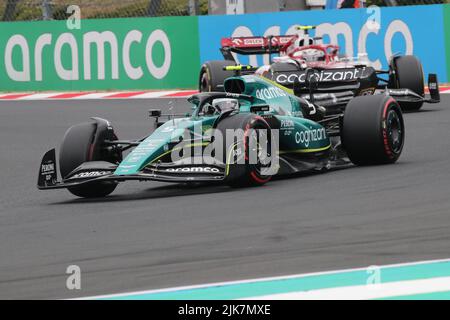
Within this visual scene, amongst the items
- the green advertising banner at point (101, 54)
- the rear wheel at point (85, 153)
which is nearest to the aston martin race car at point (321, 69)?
the green advertising banner at point (101, 54)

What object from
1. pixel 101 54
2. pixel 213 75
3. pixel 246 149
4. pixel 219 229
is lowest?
pixel 219 229

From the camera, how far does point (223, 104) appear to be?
10.7 metres

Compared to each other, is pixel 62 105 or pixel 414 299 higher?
pixel 62 105

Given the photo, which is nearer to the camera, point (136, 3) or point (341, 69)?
point (341, 69)

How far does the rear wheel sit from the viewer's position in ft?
33.6

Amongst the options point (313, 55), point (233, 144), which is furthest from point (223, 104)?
point (313, 55)

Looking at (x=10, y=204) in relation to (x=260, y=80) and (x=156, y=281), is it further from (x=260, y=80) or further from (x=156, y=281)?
(x=156, y=281)

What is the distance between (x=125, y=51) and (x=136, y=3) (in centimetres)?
228

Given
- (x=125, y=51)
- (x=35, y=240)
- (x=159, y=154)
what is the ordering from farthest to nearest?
(x=125, y=51) → (x=159, y=154) → (x=35, y=240)

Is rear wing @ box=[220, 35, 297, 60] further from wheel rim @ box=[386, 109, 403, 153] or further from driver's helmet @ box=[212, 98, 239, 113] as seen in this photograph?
driver's helmet @ box=[212, 98, 239, 113]

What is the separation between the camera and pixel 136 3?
23.8m

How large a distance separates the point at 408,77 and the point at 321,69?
2.59 meters

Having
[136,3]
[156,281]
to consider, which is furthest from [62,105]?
A: [156,281]

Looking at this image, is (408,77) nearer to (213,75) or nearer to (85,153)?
(213,75)
